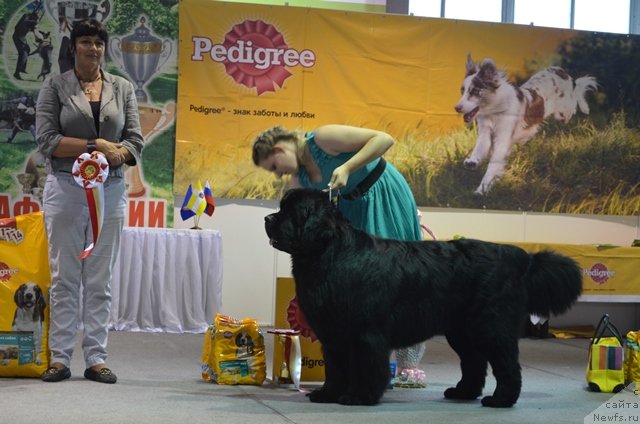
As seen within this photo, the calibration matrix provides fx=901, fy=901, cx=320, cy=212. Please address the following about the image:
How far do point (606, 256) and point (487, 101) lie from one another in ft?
5.67

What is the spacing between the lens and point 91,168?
3938mm

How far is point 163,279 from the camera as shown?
6832mm

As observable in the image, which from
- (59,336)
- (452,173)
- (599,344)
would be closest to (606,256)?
(452,173)

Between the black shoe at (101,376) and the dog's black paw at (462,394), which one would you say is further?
the black shoe at (101,376)

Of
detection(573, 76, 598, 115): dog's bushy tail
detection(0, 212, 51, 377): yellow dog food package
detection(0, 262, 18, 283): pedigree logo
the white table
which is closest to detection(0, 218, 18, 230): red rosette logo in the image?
detection(0, 212, 51, 377): yellow dog food package

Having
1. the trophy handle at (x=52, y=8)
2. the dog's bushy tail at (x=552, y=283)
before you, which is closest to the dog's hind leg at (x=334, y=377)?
the dog's bushy tail at (x=552, y=283)

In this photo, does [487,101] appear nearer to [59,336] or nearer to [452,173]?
[452,173]

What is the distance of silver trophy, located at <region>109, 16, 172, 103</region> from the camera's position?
7465 millimetres

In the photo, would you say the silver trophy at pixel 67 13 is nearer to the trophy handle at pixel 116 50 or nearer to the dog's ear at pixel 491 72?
the trophy handle at pixel 116 50

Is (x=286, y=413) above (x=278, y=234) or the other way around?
the other way around

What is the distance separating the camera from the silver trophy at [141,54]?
746 cm

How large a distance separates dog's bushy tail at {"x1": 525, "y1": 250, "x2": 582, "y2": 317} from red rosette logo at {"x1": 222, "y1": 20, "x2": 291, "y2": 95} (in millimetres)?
4327

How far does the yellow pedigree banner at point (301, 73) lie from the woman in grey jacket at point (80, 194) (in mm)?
3368

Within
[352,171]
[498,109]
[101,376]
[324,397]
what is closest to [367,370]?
[324,397]
